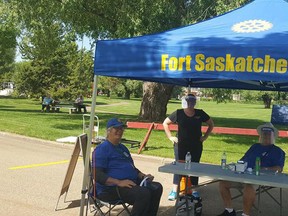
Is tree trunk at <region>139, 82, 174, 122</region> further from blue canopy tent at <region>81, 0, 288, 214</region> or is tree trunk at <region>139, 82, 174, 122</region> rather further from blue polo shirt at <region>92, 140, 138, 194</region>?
blue polo shirt at <region>92, 140, 138, 194</region>

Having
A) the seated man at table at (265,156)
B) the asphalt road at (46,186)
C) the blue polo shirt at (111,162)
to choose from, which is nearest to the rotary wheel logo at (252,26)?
the seated man at table at (265,156)

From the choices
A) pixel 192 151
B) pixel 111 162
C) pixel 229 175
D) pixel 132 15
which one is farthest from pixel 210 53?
pixel 132 15

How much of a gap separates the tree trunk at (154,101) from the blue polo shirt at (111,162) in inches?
596

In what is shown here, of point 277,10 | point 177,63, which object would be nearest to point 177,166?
point 177,63

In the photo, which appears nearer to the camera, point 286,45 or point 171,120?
point 286,45

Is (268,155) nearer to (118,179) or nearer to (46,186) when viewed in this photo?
(118,179)

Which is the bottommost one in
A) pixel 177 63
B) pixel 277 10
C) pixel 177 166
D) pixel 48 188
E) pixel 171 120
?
pixel 48 188

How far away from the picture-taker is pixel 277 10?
5.74 meters

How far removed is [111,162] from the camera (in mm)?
5242

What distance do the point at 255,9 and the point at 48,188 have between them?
15.3ft

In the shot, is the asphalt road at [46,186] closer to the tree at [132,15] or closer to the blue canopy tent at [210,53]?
the blue canopy tent at [210,53]

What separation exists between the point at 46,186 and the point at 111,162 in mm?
2980

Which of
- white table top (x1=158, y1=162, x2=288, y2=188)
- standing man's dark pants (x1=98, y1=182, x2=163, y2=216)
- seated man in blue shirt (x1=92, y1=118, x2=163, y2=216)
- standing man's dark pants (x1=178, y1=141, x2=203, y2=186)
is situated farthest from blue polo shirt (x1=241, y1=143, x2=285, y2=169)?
standing man's dark pants (x1=98, y1=182, x2=163, y2=216)

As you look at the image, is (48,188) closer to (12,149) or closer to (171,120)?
(171,120)
